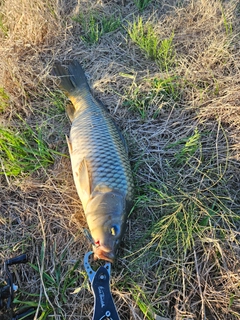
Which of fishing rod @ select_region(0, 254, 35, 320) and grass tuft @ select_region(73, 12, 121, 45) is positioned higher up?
grass tuft @ select_region(73, 12, 121, 45)

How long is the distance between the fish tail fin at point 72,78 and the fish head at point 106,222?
1173 millimetres

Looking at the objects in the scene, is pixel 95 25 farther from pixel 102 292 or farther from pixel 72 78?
pixel 102 292

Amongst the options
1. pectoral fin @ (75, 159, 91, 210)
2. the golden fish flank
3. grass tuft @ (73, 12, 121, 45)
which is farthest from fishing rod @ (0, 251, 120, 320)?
grass tuft @ (73, 12, 121, 45)

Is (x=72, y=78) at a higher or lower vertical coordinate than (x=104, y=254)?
higher

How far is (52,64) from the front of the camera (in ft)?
11.0

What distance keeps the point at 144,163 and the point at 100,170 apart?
41 cm

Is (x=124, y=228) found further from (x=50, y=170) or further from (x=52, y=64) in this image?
(x=52, y=64)

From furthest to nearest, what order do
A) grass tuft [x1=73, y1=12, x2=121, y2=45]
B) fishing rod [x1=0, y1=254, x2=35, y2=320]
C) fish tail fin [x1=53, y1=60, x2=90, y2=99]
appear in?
grass tuft [x1=73, y1=12, x2=121, y2=45], fish tail fin [x1=53, y1=60, x2=90, y2=99], fishing rod [x1=0, y1=254, x2=35, y2=320]

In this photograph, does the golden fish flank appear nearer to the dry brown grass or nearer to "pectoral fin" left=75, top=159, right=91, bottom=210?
"pectoral fin" left=75, top=159, right=91, bottom=210

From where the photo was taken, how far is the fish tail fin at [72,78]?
3.08 meters

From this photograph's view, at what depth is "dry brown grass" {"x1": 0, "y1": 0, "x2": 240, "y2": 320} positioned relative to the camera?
2.14 metres

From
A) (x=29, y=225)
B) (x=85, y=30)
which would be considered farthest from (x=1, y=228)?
(x=85, y=30)

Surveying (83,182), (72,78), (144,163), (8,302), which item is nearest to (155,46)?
(72,78)

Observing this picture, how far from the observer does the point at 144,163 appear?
2686 millimetres
